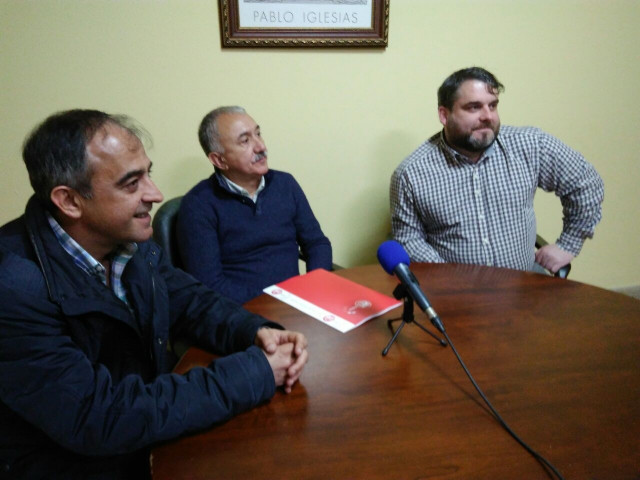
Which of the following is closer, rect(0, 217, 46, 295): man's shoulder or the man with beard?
rect(0, 217, 46, 295): man's shoulder

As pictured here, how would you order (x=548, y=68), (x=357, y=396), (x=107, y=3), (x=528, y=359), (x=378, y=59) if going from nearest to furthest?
(x=357, y=396)
(x=528, y=359)
(x=107, y=3)
(x=378, y=59)
(x=548, y=68)

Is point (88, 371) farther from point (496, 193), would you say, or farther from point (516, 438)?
point (496, 193)

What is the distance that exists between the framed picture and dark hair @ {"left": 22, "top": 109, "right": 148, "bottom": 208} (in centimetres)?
133

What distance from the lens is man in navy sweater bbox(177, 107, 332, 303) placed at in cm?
186

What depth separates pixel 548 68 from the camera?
2.54m

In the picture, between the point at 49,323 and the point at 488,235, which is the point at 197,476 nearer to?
the point at 49,323

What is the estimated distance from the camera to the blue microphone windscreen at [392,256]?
117cm

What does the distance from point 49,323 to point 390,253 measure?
77 centimetres

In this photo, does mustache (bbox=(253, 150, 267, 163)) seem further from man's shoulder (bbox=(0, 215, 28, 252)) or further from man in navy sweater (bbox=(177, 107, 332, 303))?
man's shoulder (bbox=(0, 215, 28, 252))

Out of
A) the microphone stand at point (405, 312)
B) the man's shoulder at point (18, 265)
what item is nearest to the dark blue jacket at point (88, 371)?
the man's shoulder at point (18, 265)

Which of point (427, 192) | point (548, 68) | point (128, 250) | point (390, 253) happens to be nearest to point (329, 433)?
point (390, 253)

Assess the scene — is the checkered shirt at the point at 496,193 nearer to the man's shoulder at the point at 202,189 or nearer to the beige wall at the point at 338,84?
the beige wall at the point at 338,84

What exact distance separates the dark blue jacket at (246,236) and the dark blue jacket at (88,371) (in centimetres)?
67

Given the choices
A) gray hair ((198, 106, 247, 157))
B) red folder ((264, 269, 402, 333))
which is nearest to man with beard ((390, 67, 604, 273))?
red folder ((264, 269, 402, 333))
